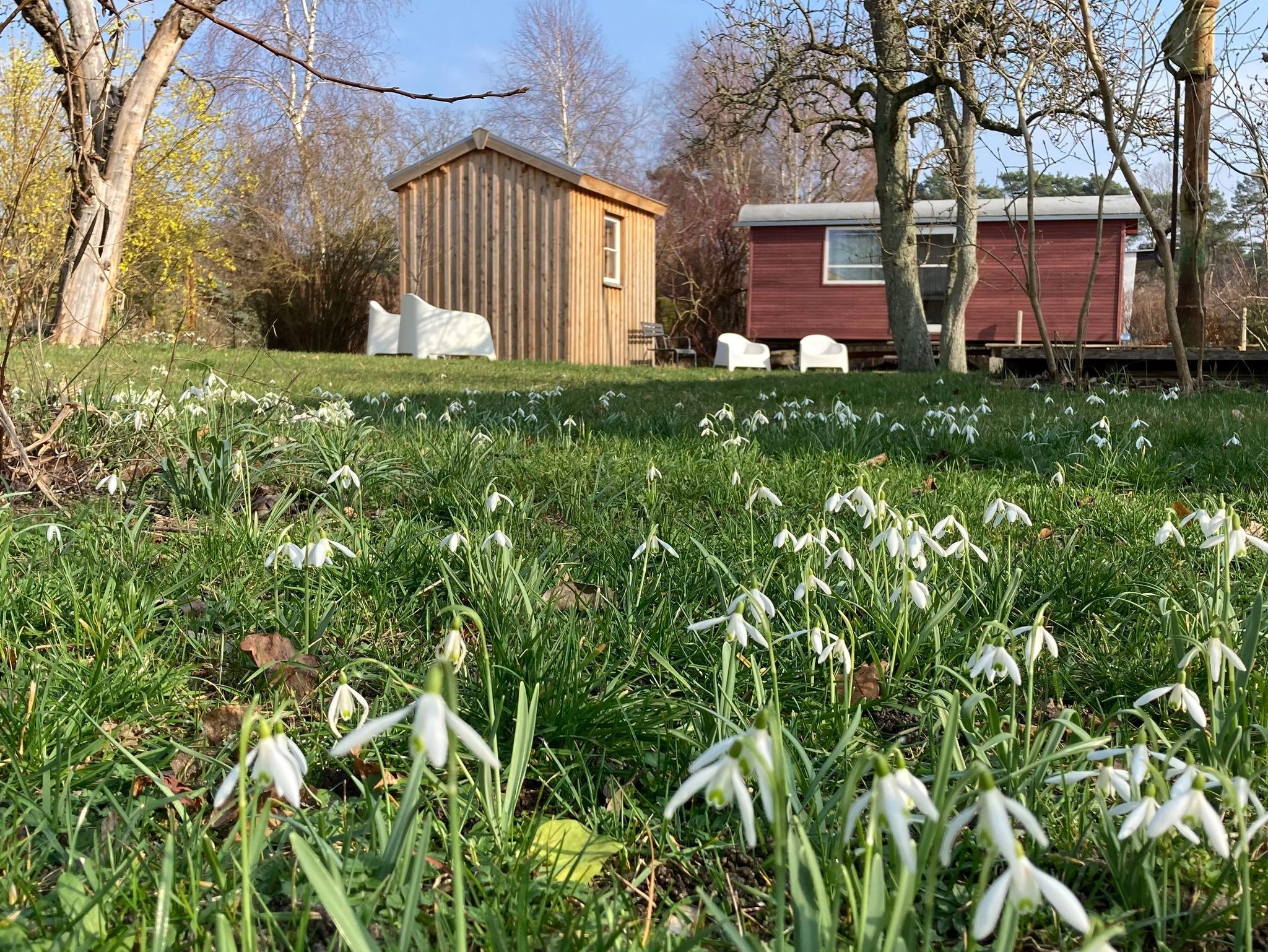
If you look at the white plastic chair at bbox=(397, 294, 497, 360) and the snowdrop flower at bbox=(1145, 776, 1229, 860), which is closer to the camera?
the snowdrop flower at bbox=(1145, 776, 1229, 860)

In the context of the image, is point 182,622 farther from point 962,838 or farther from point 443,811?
point 962,838

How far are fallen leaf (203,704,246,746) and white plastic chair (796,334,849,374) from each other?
58.4ft

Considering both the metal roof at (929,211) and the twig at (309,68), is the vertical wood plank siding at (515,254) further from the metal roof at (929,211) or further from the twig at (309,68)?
the twig at (309,68)

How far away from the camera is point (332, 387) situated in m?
8.53

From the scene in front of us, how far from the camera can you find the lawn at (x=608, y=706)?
3.61 ft

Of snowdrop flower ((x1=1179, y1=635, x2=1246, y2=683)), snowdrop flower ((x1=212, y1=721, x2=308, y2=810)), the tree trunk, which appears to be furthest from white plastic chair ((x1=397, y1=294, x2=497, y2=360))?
snowdrop flower ((x1=212, y1=721, x2=308, y2=810))

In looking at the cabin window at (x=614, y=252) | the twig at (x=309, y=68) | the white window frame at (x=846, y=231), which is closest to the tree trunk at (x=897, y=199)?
the cabin window at (x=614, y=252)

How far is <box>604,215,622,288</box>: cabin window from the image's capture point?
2128 cm

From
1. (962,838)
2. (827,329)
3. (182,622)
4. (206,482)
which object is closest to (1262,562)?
(962,838)

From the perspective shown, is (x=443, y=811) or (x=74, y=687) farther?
Answer: (x=74, y=687)

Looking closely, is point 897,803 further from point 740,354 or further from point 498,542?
point 740,354

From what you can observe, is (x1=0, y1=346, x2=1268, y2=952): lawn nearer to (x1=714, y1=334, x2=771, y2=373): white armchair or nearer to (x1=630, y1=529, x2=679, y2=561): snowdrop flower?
(x1=630, y1=529, x2=679, y2=561): snowdrop flower

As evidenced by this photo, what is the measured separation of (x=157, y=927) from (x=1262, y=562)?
276 centimetres

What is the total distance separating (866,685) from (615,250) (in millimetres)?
20126
